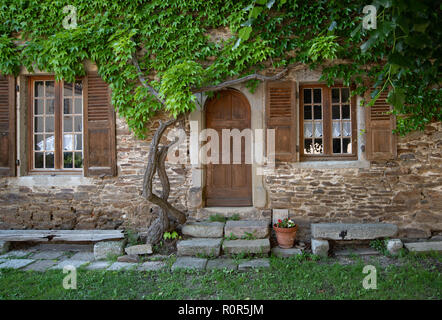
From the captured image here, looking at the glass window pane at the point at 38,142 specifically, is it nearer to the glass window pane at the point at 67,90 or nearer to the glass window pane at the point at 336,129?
the glass window pane at the point at 67,90

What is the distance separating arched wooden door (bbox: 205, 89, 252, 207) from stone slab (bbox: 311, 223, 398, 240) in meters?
1.38

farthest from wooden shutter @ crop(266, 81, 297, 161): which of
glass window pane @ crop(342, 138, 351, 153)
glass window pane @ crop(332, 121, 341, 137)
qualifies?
glass window pane @ crop(342, 138, 351, 153)

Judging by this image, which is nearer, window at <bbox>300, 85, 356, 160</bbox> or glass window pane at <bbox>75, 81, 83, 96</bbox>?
window at <bbox>300, 85, 356, 160</bbox>

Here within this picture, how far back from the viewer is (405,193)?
509cm

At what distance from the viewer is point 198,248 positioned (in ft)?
14.9

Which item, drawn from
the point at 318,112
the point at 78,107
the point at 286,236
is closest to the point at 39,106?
the point at 78,107

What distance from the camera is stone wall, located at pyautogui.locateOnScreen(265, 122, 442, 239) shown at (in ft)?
16.6

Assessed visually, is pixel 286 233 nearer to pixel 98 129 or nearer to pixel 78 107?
pixel 98 129

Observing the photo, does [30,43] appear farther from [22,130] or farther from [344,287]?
[344,287]

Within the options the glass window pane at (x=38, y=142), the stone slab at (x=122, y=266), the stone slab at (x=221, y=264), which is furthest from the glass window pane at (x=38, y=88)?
the stone slab at (x=221, y=264)

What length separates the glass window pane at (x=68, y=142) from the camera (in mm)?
5586

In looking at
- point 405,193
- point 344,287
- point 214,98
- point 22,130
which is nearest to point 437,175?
point 405,193

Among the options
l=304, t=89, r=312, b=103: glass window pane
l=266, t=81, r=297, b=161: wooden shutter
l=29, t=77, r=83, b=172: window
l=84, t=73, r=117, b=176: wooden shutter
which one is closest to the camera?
l=266, t=81, r=297, b=161: wooden shutter

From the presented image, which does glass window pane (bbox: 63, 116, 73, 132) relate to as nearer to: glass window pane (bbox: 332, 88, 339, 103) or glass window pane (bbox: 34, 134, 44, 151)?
glass window pane (bbox: 34, 134, 44, 151)
